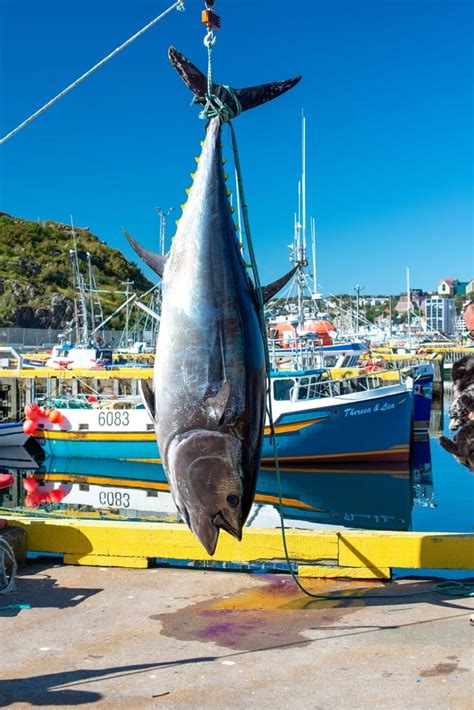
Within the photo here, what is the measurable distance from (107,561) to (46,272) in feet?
205

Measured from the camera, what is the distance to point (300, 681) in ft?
11.5

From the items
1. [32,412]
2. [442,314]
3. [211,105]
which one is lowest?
[32,412]

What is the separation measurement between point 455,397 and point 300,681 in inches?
63.2

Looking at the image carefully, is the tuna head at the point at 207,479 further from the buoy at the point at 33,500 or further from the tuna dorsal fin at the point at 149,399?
the buoy at the point at 33,500

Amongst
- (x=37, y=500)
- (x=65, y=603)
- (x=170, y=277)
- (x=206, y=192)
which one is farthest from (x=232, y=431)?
(x=37, y=500)

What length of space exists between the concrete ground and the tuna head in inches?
34.8

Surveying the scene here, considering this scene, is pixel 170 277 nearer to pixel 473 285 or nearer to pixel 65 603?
pixel 65 603

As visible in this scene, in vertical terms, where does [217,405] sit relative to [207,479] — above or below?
above

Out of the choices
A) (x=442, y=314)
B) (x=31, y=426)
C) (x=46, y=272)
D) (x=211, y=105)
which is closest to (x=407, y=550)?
(x=211, y=105)

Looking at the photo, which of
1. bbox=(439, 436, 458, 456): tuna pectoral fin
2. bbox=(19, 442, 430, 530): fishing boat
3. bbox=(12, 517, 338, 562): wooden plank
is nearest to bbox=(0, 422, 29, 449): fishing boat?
bbox=(19, 442, 430, 530): fishing boat

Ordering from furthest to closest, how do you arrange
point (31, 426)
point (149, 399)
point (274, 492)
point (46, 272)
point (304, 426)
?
point (46, 272), point (31, 426), point (304, 426), point (274, 492), point (149, 399)

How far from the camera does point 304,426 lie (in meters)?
17.3

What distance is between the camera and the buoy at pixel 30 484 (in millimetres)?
15656

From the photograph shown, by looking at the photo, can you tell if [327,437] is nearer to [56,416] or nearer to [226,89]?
[56,416]
